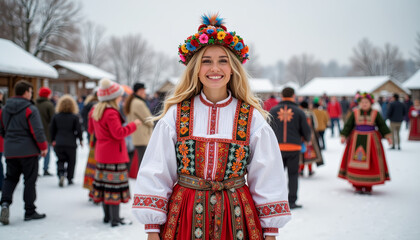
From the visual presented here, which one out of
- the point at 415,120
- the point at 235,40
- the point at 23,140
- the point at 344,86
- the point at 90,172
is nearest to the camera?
the point at 235,40

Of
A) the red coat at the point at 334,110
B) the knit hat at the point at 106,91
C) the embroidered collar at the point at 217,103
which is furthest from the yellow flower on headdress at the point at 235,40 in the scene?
the red coat at the point at 334,110

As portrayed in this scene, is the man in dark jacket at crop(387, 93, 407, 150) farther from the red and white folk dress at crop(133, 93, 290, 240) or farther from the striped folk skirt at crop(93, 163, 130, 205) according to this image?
the red and white folk dress at crop(133, 93, 290, 240)

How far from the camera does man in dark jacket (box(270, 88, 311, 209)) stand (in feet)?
17.1

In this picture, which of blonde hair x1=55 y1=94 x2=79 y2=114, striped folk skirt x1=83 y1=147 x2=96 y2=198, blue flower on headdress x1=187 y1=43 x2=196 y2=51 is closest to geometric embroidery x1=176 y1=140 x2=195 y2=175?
blue flower on headdress x1=187 y1=43 x2=196 y2=51

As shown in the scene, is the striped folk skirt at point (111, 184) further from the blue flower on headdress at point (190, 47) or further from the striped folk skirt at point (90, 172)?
the blue flower on headdress at point (190, 47)

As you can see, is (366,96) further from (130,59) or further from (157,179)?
(130,59)

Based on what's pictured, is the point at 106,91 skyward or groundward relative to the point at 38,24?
groundward

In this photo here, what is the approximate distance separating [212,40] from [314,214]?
386 cm

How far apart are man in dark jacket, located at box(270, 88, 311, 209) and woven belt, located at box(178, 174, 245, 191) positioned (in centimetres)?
329

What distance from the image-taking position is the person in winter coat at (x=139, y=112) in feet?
19.8

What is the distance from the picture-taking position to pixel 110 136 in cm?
425

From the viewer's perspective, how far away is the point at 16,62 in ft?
29.1

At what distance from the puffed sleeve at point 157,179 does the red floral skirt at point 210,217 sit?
8 centimetres

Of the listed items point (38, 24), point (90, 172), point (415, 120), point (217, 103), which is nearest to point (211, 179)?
point (217, 103)
